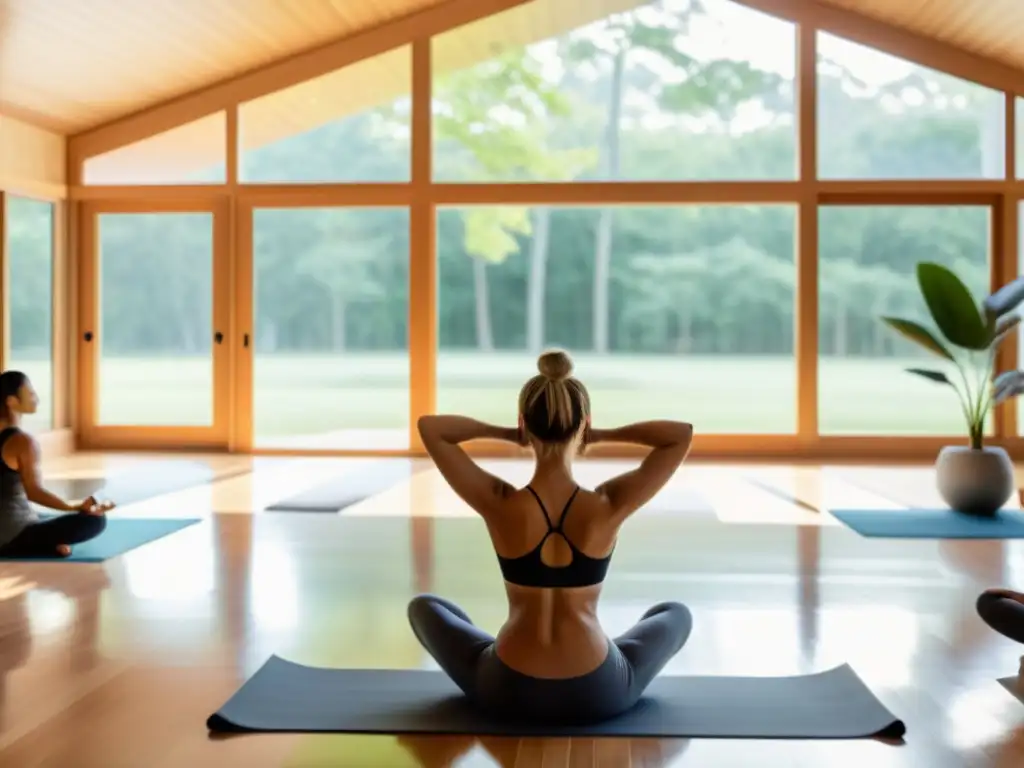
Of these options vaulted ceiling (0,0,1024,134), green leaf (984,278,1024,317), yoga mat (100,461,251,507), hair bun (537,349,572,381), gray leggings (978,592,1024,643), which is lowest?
gray leggings (978,592,1024,643)

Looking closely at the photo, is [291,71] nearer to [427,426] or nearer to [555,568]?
[427,426]

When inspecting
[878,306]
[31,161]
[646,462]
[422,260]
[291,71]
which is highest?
[291,71]

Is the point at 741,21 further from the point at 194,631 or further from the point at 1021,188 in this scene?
the point at 194,631

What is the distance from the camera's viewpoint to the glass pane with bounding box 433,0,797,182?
816cm

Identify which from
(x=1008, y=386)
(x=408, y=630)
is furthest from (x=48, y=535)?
(x=1008, y=386)

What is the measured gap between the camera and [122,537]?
486 centimetres

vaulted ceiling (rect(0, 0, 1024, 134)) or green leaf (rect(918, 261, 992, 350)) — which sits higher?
vaulted ceiling (rect(0, 0, 1024, 134))

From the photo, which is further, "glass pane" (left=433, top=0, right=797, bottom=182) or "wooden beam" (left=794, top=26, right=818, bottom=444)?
"glass pane" (left=433, top=0, right=797, bottom=182)

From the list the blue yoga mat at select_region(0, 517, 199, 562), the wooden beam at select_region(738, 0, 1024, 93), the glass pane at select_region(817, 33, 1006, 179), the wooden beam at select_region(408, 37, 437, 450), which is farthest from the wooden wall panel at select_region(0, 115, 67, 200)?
the glass pane at select_region(817, 33, 1006, 179)

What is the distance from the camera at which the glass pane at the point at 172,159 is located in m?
8.32

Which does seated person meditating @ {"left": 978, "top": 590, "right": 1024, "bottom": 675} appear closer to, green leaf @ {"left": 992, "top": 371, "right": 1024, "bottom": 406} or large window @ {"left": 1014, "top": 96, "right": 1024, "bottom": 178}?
green leaf @ {"left": 992, "top": 371, "right": 1024, "bottom": 406}

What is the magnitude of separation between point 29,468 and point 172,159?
181 inches

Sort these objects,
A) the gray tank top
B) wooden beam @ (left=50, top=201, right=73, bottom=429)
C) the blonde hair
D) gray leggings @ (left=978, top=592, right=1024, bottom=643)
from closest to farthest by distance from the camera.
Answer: the blonde hair < gray leggings @ (left=978, top=592, right=1024, bottom=643) < the gray tank top < wooden beam @ (left=50, top=201, right=73, bottom=429)

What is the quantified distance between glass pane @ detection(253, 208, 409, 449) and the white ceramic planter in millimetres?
4196
